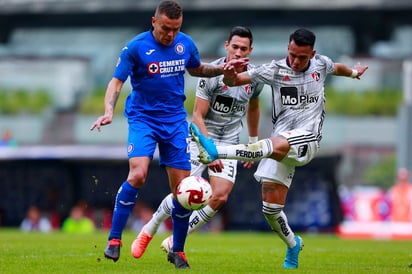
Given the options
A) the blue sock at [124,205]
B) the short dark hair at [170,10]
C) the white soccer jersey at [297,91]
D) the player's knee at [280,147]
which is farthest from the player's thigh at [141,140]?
the white soccer jersey at [297,91]

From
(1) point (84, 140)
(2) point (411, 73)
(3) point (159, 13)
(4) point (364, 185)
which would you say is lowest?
(4) point (364, 185)

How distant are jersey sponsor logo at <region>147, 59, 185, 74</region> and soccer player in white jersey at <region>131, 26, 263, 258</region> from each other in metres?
1.78

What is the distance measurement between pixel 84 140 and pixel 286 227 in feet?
93.3

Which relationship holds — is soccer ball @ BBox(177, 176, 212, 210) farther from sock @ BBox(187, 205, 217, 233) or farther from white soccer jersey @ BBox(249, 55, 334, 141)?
sock @ BBox(187, 205, 217, 233)

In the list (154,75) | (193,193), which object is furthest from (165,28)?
(193,193)

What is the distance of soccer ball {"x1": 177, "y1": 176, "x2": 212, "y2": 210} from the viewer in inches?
460

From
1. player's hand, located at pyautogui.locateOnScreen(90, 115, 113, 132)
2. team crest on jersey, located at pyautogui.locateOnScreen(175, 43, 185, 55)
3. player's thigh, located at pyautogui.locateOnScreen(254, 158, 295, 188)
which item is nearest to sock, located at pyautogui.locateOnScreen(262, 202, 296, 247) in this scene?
player's thigh, located at pyautogui.locateOnScreen(254, 158, 295, 188)

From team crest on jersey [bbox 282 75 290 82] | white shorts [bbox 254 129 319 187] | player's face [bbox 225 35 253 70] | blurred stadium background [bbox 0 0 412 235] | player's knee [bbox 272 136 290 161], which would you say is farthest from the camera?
blurred stadium background [bbox 0 0 412 235]

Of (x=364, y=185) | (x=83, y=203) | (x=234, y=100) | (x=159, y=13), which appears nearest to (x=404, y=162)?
(x=83, y=203)

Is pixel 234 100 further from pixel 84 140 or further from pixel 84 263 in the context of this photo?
pixel 84 140

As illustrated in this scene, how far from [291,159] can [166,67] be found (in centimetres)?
183

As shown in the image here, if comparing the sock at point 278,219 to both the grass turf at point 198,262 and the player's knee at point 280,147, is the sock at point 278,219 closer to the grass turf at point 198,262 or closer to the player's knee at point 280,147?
the grass turf at point 198,262

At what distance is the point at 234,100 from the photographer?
46.9ft

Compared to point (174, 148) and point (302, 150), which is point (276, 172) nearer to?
point (302, 150)
